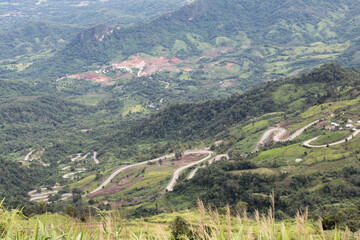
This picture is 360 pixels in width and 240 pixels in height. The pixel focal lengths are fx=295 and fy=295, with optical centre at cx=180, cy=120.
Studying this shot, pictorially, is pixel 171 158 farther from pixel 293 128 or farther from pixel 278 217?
pixel 278 217

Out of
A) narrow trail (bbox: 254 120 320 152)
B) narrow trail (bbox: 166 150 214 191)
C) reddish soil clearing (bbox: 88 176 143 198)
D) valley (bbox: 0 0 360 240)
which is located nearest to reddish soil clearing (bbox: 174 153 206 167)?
valley (bbox: 0 0 360 240)

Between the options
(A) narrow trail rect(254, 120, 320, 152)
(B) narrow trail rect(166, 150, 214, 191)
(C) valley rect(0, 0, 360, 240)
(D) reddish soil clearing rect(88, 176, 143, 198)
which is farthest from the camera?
(D) reddish soil clearing rect(88, 176, 143, 198)

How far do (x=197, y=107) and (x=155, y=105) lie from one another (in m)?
64.1

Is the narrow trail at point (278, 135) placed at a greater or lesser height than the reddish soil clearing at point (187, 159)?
greater

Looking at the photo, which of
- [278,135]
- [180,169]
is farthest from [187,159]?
[278,135]

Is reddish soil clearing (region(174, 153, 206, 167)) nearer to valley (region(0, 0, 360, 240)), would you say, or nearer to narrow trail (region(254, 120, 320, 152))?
valley (region(0, 0, 360, 240))

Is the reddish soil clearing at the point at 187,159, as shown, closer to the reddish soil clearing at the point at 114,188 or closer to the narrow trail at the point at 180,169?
the narrow trail at the point at 180,169

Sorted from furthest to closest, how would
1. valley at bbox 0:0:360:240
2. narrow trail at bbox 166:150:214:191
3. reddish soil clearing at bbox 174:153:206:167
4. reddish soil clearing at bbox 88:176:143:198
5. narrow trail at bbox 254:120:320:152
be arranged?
reddish soil clearing at bbox 174:153:206:167 < reddish soil clearing at bbox 88:176:143:198 < narrow trail at bbox 254:120:320:152 < narrow trail at bbox 166:150:214:191 < valley at bbox 0:0:360:240

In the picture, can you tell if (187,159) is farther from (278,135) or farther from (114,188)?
(278,135)

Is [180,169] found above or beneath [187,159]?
above

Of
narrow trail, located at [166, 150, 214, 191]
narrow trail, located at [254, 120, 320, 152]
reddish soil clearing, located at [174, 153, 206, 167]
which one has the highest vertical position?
narrow trail, located at [254, 120, 320, 152]

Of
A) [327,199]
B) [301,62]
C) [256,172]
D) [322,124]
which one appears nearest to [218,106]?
[322,124]

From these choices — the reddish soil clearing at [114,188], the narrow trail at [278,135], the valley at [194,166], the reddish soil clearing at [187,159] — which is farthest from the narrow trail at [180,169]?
the narrow trail at [278,135]

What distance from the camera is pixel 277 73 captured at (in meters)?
189
